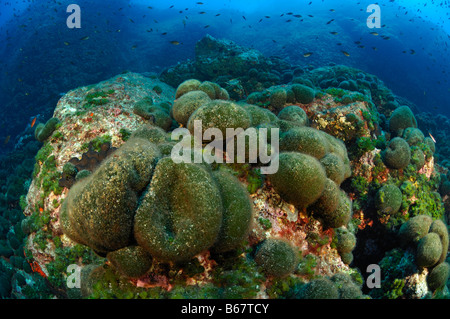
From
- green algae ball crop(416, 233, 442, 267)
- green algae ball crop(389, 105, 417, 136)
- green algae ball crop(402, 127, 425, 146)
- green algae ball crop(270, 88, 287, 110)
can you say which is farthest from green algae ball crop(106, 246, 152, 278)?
green algae ball crop(389, 105, 417, 136)

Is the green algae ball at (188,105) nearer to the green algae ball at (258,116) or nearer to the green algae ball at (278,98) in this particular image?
the green algae ball at (258,116)

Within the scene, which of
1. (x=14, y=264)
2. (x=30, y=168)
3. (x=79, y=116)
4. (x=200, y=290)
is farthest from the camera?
(x=30, y=168)

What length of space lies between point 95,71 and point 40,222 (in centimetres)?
2835

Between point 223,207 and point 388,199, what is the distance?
7228 mm

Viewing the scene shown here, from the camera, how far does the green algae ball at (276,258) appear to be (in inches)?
175

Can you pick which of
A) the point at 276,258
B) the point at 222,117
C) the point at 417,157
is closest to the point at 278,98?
the point at 222,117

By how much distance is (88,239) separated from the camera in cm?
377

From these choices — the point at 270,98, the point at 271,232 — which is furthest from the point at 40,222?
the point at 270,98

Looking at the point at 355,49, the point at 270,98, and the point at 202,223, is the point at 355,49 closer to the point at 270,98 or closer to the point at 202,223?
the point at 270,98

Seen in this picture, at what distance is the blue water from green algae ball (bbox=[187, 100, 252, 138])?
20.3 metres

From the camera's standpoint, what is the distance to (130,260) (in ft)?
12.5

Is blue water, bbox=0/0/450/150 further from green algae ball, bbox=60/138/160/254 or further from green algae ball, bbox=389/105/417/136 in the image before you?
green algae ball, bbox=60/138/160/254

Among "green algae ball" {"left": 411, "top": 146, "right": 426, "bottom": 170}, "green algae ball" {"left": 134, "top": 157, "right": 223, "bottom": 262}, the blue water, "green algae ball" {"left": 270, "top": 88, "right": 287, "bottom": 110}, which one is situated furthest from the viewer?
the blue water

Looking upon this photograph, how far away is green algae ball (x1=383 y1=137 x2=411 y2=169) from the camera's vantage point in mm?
9102
